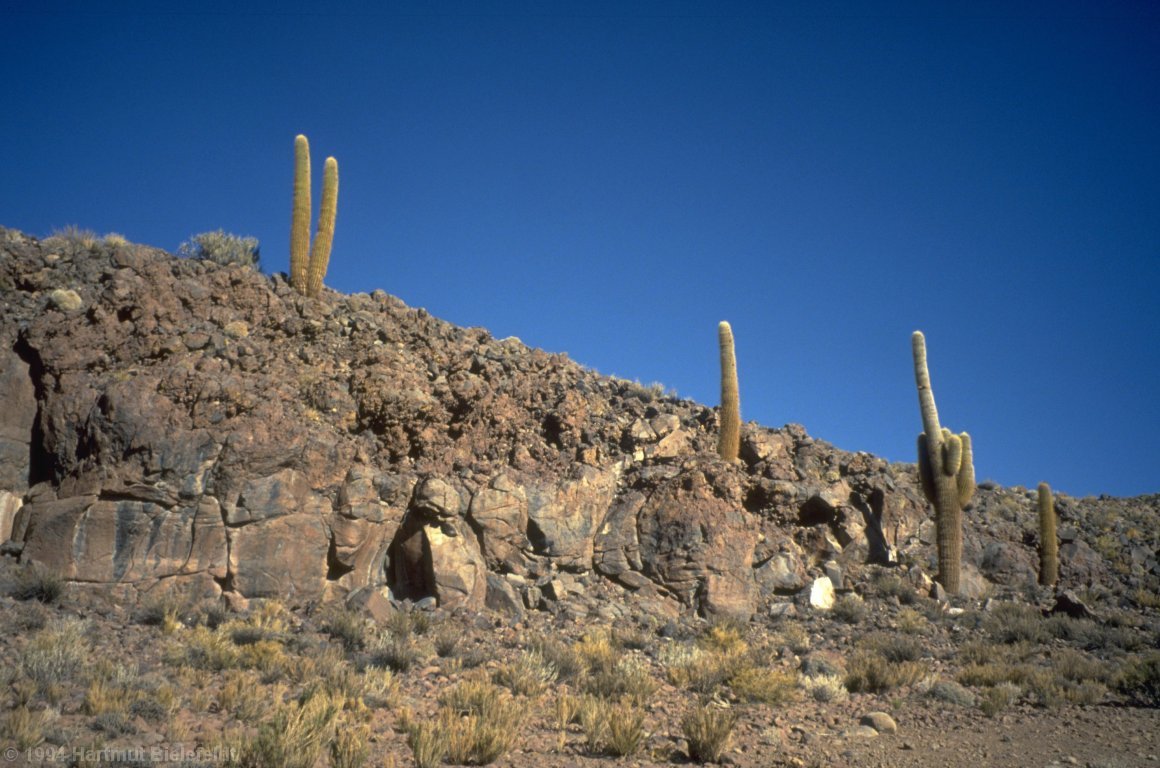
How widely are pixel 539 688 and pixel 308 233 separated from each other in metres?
14.5

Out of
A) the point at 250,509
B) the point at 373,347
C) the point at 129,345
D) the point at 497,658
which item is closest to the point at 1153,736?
the point at 497,658

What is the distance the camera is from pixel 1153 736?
10656 mm

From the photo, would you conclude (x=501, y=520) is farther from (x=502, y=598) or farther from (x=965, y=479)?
(x=965, y=479)

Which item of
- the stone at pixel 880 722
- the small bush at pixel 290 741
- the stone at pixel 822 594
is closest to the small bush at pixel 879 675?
the stone at pixel 880 722

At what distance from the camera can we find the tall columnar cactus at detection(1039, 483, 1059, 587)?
78.0 ft

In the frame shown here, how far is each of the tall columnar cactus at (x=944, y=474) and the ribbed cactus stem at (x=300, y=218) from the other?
58.9 feet

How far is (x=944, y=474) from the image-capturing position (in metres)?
22.1

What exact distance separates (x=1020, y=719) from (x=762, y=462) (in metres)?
11.4

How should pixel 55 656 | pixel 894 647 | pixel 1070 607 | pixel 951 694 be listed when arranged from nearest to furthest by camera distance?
pixel 55 656, pixel 951 694, pixel 894 647, pixel 1070 607

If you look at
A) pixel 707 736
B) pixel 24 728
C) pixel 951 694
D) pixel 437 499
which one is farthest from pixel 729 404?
pixel 24 728

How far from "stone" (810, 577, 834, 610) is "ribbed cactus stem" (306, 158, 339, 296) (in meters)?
15.4

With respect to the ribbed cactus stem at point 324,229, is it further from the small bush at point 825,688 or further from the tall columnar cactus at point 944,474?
the tall columnar cactus at point 944,474

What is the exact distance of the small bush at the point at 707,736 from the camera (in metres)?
9.05

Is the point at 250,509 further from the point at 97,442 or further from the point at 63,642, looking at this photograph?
the point at 63,642
